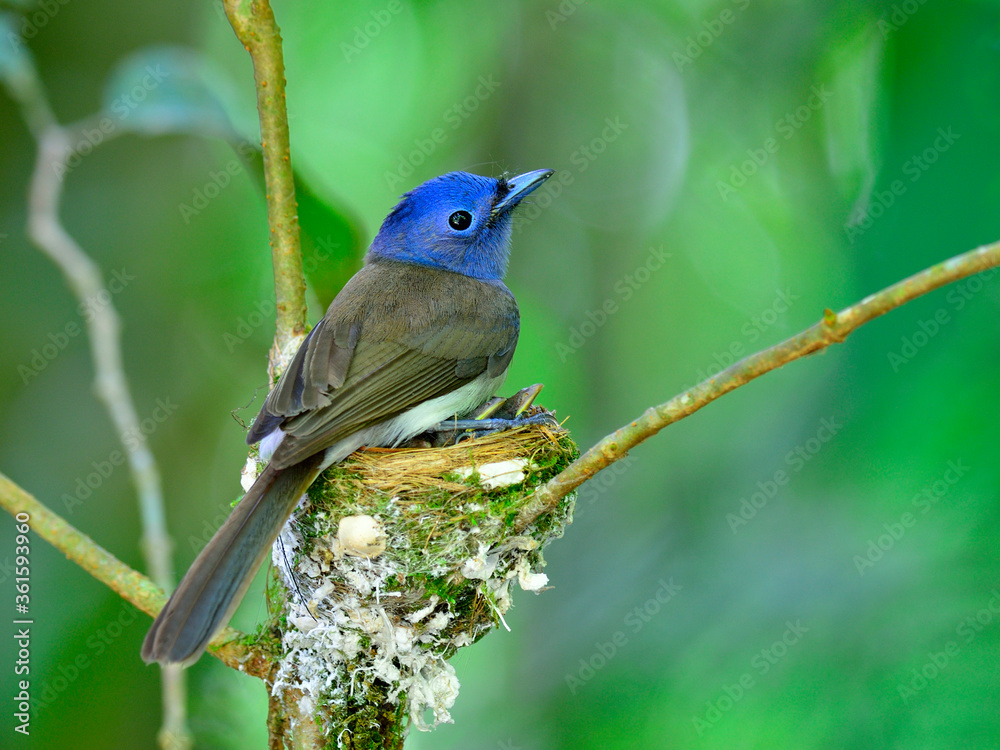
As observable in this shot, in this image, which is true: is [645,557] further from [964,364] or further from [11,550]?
[11,550]

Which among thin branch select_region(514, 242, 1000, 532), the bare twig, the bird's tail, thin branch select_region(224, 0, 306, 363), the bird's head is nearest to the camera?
thin branch select_region(514, 242, 1000, 532)

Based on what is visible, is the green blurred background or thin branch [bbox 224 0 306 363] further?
the green blurred background

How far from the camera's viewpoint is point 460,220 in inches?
158

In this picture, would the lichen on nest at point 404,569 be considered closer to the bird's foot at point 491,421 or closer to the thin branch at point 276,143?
the bird's foot at point 491,421

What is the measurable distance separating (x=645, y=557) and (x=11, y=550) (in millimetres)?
3139

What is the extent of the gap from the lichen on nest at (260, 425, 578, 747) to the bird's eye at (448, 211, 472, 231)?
1226 mm

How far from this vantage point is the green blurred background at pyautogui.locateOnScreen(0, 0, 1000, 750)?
11.0 ft

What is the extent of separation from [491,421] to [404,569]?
3.06 ft

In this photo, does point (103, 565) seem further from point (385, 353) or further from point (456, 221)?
point (456, 221)

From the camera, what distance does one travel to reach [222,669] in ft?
14.2

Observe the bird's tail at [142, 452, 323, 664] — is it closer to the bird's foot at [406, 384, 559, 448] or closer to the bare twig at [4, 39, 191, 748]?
the bare twig at [4, 39, 191, 748]

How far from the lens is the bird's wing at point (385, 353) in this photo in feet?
10.1

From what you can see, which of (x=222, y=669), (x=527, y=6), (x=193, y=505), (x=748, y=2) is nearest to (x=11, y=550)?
(x=193, y=505)

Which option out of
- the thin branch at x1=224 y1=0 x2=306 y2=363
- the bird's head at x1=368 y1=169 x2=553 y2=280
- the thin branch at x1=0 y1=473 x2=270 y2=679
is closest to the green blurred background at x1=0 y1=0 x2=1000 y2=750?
the thin branch at x1=224 y1=0 x2=306 y2=363
